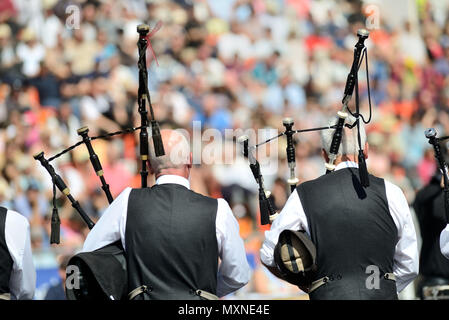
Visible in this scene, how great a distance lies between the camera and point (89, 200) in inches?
315

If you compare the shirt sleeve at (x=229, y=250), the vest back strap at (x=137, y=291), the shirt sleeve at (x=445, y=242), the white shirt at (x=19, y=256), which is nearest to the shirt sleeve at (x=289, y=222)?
the shirt sleeve at (x=229, y=250)

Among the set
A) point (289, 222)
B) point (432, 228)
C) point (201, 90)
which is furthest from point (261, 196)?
point (201, 90)

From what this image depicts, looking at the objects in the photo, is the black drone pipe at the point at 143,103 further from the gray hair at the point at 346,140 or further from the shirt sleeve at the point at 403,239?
the shirt sleeve at the point at 403,239

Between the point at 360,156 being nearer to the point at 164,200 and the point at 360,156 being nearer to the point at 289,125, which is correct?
the point at 289,125

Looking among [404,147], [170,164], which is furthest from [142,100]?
[404,147]

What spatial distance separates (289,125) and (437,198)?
7.63 ft

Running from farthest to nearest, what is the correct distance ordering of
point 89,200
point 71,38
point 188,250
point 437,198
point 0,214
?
1. point 71,38
2. point 89,200
3. point 437,198
4. point 0,214
5. point 188,250

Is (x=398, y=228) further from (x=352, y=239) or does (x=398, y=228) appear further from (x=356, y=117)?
(x=356, y=117)

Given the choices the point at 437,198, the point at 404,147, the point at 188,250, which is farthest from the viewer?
the point at 404,147

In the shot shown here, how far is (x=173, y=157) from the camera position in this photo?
4.51 m

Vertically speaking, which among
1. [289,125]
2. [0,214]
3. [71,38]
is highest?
[71,38]

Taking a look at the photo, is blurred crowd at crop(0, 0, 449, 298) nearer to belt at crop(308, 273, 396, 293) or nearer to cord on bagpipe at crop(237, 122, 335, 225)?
cord on bagpipe at crop(237, 122, 335, 225)

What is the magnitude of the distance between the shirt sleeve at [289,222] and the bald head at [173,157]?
0.58m

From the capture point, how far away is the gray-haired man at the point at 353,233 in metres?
4.40
